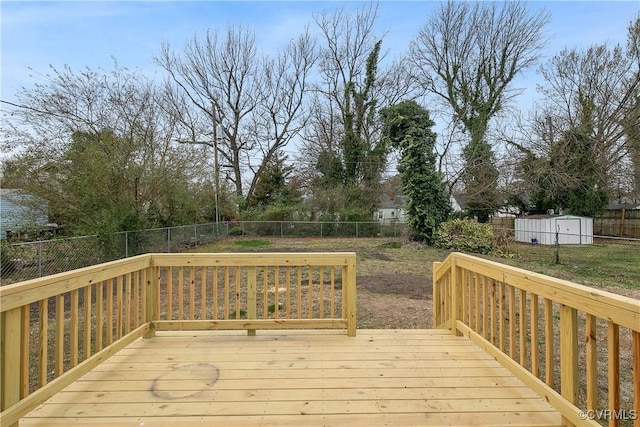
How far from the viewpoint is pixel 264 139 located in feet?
72.6

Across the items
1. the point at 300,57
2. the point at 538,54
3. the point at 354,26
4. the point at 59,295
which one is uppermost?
the point at 354,26

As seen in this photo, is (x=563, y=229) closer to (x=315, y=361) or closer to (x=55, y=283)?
(x=315, y=361)

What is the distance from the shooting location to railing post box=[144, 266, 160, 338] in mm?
3271

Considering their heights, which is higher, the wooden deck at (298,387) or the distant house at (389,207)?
the distant house at (389,207)

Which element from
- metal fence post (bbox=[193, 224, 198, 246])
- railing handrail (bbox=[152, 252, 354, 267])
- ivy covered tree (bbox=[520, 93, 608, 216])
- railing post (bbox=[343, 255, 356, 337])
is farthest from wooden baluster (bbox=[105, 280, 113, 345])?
ivy covered tree (bbox=[520, 93, 608, 216])

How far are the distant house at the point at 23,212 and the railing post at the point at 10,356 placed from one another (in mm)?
7747

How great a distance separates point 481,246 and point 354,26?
16326 millimetres

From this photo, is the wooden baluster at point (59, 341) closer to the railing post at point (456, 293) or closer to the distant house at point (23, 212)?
the railing post at point (456, 293)

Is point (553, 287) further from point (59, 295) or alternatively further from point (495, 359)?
point (59, 295)

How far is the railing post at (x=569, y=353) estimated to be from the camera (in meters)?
1.75

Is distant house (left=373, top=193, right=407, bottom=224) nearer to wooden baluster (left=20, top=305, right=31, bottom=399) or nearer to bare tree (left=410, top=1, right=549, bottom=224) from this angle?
bare tree (left=410, top=1, right=549, bottom=224)

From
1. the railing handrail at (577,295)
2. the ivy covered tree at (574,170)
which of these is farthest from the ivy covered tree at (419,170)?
the railing handrail at (577,295)

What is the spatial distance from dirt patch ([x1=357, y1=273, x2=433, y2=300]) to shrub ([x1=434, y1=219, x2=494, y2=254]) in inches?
226

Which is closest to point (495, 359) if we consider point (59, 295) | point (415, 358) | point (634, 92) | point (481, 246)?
point (415, 358)
